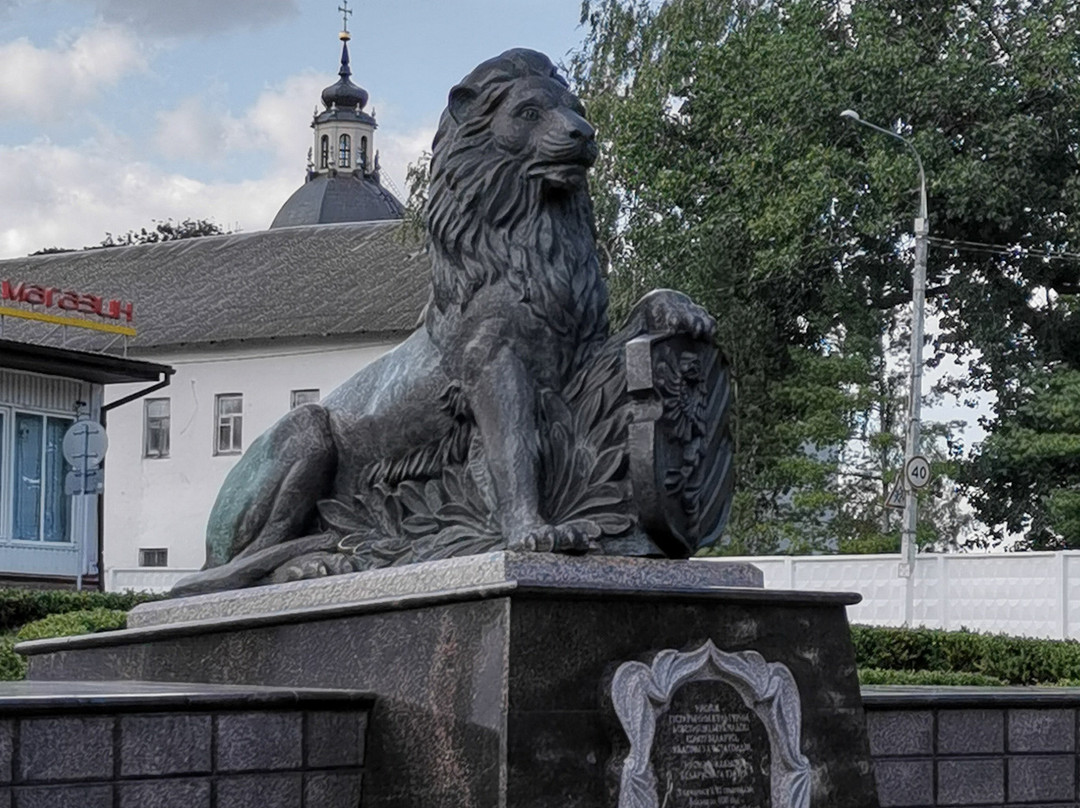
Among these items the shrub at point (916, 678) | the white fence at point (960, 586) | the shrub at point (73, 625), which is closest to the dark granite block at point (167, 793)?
the shrub at point (916, 678)

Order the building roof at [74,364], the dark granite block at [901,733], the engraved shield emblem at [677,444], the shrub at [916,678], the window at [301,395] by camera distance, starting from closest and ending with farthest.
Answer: the engraved shield emblem at [677,444]
the dark granite block at [901,733]
the shrub at [916,678]
the building roof at [74,364]
the window at [301,395]

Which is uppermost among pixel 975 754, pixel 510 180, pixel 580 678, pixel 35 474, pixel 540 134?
pixel 540 134

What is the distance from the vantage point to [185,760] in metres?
6.28

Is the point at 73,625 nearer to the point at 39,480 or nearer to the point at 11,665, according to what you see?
the point at 11,665

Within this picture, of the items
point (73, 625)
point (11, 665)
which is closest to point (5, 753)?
point (11, 665)

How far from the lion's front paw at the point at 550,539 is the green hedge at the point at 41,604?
46.9 feet

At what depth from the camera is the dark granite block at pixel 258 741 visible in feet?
20.9

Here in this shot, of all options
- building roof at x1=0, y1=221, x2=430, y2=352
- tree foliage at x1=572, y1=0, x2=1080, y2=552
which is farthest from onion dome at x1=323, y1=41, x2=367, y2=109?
tree foliage at x1=572, y1=0, x2=1080, y2=552

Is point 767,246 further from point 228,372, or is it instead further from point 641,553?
point 641,553

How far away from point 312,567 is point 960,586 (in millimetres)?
18711

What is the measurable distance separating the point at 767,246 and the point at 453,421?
89.9 ft

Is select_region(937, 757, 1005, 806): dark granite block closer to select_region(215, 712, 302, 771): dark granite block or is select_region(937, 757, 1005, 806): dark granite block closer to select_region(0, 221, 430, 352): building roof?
select_region(215, 712, 302, 771): dark granite block

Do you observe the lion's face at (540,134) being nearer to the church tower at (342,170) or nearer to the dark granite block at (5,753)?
the dark granite block at (5,753)

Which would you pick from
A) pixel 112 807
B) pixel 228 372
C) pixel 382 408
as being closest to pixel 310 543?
pixel 382 408
